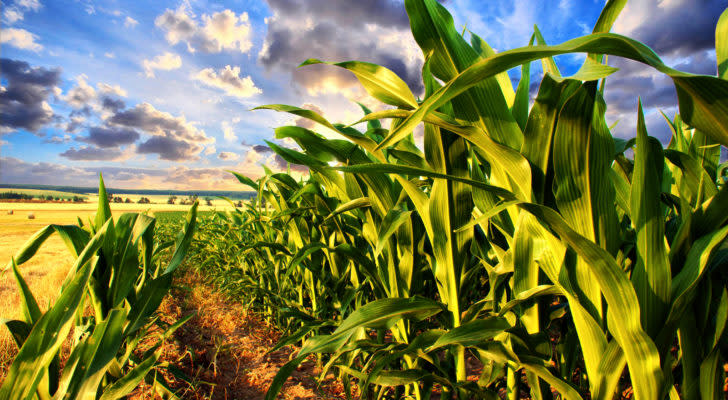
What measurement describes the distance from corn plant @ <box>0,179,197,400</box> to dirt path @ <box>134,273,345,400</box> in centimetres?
28

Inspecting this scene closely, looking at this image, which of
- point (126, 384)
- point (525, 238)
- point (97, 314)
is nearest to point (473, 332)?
point (525, 238)

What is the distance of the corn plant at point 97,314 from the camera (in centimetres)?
58

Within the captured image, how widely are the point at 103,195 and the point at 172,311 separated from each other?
223 cm

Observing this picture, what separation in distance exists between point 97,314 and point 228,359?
115cm

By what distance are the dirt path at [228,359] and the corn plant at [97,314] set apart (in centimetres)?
28

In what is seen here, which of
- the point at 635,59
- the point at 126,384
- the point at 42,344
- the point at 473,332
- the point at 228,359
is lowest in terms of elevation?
the point at 228,359

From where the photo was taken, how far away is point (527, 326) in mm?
674

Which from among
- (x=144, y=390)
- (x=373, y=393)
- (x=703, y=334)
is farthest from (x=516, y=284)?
(x=144, y=390)

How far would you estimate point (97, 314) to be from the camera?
80 cm

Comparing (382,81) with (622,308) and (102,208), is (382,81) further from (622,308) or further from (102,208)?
(102,208)

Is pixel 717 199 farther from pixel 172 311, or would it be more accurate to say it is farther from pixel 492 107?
pixel 172 311

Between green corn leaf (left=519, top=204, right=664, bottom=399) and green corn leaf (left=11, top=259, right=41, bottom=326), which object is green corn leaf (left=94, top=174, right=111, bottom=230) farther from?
green corn leaf (left=519, top=204, right=664, bottom=399)

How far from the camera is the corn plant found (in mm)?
576

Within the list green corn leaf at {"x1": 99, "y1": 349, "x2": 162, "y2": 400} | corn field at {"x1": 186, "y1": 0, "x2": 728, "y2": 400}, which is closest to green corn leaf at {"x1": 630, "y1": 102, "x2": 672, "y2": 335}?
corn field at {"x1": 186, "y1": 0, "x2": 728, "y2": 400}
